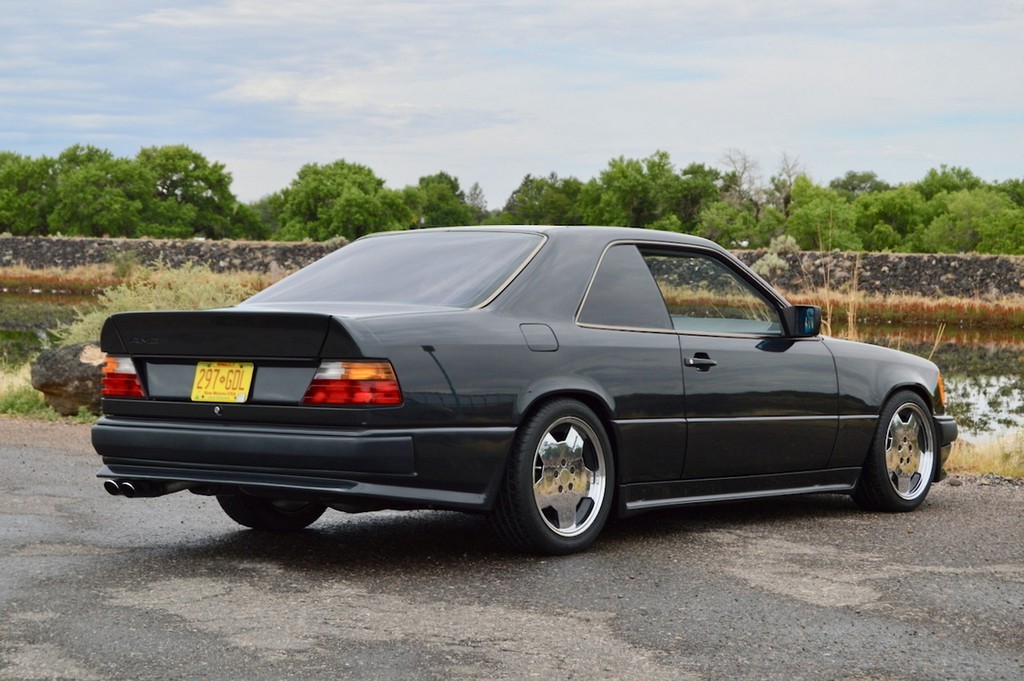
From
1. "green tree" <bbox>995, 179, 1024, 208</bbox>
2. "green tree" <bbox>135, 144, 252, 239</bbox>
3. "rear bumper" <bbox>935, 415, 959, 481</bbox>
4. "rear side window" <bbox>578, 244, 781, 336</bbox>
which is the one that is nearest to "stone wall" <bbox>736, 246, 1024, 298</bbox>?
"rear bumper" <bbox>935, 415, 959, 481</bbox>

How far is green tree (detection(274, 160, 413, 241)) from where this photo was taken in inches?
4210

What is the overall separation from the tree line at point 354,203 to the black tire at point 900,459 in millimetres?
80875

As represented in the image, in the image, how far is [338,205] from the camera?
107 metres

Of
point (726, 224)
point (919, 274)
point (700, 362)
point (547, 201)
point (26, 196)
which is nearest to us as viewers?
point (700, 362)

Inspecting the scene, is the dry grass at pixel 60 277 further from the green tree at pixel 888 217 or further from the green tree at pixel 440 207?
the green tree at pixel 440 207

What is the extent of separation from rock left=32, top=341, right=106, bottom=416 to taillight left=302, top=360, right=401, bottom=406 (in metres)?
8.38

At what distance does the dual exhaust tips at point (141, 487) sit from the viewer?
585 cm

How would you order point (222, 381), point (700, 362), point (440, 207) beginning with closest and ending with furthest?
point (222, 381)
point (700, 362)
point (440, 207)

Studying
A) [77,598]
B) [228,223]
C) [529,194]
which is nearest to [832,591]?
[77,598]

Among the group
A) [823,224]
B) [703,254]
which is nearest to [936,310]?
[703,254]

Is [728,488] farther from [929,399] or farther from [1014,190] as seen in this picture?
[1014,190]

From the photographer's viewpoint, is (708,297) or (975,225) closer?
(708,297)

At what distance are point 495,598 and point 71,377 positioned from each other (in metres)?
9.10

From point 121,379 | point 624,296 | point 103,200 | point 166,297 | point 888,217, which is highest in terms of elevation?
point 888,217
